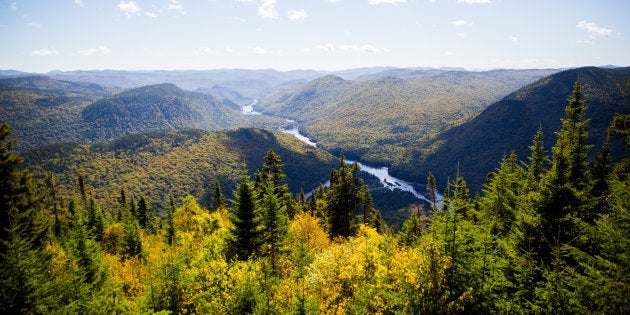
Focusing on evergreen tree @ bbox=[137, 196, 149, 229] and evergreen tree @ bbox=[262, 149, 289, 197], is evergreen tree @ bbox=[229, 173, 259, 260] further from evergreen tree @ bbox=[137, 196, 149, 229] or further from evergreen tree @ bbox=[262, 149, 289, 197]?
evergreen tree @ bbox=[137, 196, 149, 229]

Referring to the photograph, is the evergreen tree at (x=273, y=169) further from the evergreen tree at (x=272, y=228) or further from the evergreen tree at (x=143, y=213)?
the evergreen tree at (x=143, y=213)

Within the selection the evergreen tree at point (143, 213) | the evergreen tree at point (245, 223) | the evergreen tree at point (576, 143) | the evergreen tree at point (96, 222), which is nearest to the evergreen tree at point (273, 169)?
the evergreen tree at point (245, 223)

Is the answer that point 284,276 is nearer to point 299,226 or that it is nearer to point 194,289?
point 194,289

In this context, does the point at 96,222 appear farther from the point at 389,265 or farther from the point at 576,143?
the point at 576,143

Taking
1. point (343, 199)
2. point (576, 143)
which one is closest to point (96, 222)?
point (343, 199)

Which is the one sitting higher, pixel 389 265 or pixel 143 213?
pixel 389 265

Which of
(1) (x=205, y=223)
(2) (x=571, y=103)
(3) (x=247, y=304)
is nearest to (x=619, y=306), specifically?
(3) (x=247, y=304)

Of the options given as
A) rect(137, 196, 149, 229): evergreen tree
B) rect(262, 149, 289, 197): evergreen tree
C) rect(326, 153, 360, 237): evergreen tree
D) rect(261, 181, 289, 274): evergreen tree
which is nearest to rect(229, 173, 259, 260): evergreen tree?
rect(261, 181, 289, 274): evergreen tree

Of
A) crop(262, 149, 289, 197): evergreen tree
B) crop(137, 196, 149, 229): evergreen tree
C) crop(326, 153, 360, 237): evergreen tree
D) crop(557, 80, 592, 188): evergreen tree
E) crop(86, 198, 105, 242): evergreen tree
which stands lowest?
crop(137, 196, 149, 229): evergreen tree

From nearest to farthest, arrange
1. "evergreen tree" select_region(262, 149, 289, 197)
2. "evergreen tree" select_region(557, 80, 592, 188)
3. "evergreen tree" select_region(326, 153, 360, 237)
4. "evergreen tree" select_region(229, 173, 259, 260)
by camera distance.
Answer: "evergreen tree" select_region(557, 80, 592, 188) → "evergreen tree" select_region(229, 173, 259, 260) → "evergreen tree" select_region(326, 153, 360, 237) → "evergreen tree" select_region(262, 149, 289, 197)
